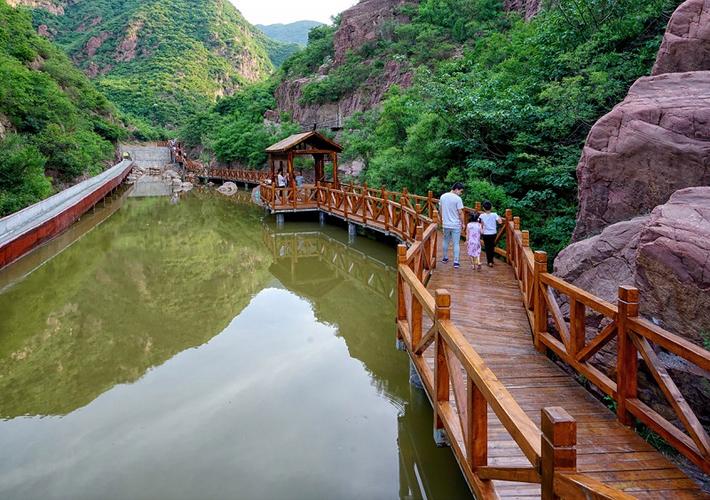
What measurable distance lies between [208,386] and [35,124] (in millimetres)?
22018

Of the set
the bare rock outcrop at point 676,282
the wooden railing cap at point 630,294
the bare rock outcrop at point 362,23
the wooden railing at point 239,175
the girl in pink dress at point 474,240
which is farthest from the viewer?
the bare rock outcrop at point 362,23

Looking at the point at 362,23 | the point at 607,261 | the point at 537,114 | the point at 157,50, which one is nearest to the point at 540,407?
the point at 607,261

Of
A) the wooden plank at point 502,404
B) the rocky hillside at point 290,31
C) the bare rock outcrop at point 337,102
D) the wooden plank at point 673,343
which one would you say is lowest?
the wooden plank at point 502,404

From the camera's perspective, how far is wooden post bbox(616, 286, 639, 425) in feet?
12.5

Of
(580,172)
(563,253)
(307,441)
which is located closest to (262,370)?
(307,441)

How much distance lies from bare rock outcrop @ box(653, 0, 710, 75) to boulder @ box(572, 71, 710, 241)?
3.12ft

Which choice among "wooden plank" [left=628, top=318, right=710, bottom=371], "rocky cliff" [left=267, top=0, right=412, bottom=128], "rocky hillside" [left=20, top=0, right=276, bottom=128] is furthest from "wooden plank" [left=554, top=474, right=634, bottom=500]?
"rocky hillside" [left=20, top=0, right=276, bottom=128]

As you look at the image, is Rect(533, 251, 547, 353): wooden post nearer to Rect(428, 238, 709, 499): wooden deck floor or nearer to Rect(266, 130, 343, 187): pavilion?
Rect(428, 238, 709, 499): wooden deck floor

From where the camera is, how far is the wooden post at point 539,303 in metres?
5.38

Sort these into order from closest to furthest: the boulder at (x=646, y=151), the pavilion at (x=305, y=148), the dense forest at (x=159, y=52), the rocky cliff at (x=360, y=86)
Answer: the boulder at (x=646, y=151) < the pavilion at (x=305, y=148) < the rocky cliff at (x=360, y=86) < the dense forest at (x=159, y=52)

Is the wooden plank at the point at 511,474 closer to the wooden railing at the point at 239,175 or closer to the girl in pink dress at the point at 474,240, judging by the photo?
the girl in pink dress at the point at 474,240

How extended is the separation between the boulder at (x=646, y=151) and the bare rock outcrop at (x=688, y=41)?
3.12ft

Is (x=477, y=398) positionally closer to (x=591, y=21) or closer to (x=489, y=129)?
(x=489, y=129)

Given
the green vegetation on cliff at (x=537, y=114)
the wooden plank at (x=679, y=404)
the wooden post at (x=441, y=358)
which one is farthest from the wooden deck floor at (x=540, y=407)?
the green vegetation on cliff at (x=537, y=114)
